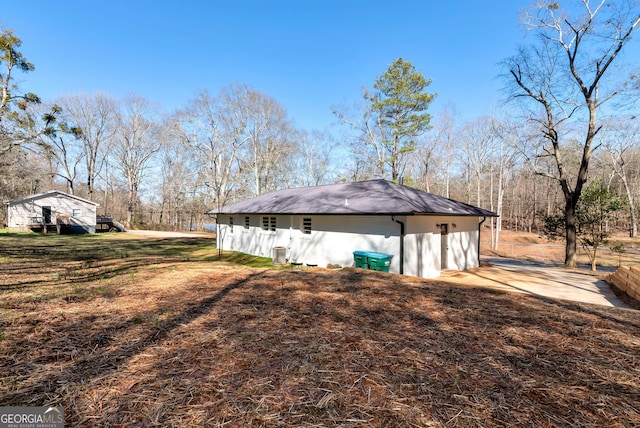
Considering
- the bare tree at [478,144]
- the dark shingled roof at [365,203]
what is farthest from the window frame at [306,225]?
the bare tree at [478,144]

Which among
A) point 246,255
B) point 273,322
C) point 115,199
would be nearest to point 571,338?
point 273,322

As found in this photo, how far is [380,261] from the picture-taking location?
9.21 m

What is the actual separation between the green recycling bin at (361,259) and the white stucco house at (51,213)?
2832cm

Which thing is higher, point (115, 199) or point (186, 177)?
point (186, 177)

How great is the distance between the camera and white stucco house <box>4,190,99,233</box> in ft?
79.7

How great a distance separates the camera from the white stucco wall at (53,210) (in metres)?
24.5

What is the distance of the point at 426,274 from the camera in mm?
9688

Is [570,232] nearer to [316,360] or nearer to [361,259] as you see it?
[361,259]

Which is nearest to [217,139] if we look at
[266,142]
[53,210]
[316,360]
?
→ [266,142]

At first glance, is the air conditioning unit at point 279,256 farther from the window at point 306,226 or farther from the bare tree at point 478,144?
the bare tree at point 478,144

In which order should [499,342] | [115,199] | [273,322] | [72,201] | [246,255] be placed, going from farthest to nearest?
[115,199] → [72,201] → [246,255] → [273,322] → [499,342]

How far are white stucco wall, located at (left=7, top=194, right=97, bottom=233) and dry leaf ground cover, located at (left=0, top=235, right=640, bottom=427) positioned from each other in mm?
27992

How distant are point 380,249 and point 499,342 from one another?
22.8 ft

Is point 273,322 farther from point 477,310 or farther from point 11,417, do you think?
point 477,310
